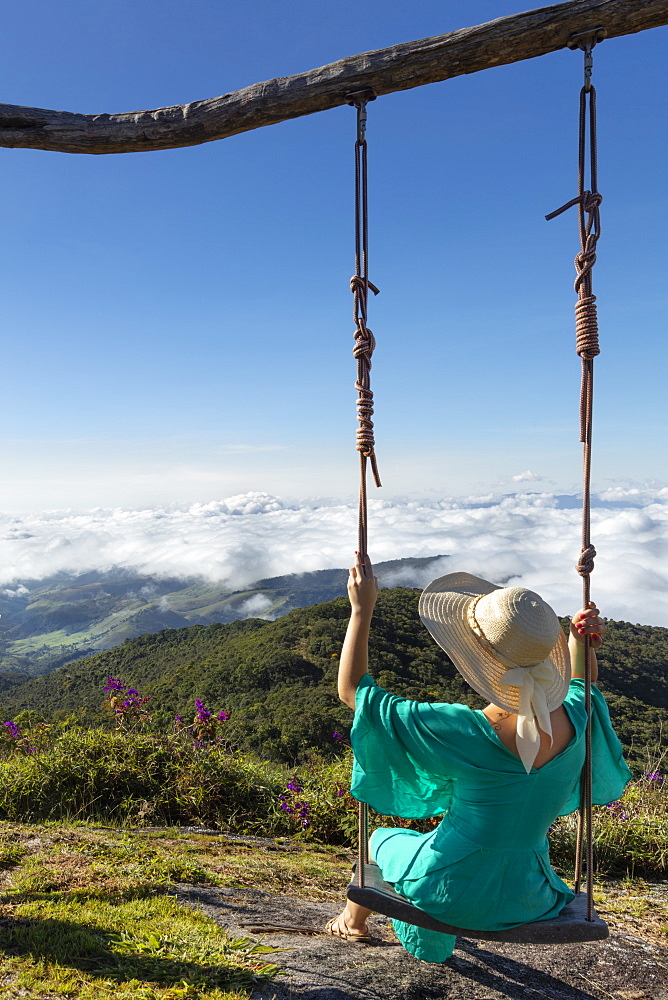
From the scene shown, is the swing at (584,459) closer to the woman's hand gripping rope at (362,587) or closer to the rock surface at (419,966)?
the woman's hand gripping rope at (362,587)

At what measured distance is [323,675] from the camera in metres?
20.4

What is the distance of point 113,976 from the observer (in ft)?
7.04

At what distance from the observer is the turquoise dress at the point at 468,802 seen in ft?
6.80

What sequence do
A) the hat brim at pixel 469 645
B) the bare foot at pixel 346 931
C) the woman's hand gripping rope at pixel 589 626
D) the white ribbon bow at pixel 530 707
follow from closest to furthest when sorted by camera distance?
the white ribbon bow at pixel 530 707 < the hat brim at pixel 469 645 < the woman's hand gripping rope at pixel 589 626 < the bare foot at pixel 346 931

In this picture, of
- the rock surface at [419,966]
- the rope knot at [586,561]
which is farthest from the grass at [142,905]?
the rope knot at [586,561]

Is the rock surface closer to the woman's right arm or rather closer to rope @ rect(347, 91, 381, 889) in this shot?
rope @ rect(347, 91, 381, 889)

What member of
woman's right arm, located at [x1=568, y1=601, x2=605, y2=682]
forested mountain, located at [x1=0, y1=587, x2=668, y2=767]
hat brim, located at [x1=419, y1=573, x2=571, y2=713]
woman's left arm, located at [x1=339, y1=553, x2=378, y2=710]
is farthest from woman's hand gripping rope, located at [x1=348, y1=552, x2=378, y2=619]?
forested mountain, located at [x1=0, y1=587, x2=668, y2=767]

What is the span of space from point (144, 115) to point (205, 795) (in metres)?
4.37

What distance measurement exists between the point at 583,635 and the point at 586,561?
0.29 metres

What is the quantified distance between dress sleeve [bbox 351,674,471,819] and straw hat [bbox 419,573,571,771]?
0.52 feet

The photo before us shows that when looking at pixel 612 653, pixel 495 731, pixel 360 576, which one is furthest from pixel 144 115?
pixel 612 653

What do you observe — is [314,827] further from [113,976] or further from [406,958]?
[113,976]

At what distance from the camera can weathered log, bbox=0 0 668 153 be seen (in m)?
2.57

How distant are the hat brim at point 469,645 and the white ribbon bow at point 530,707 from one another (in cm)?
5
